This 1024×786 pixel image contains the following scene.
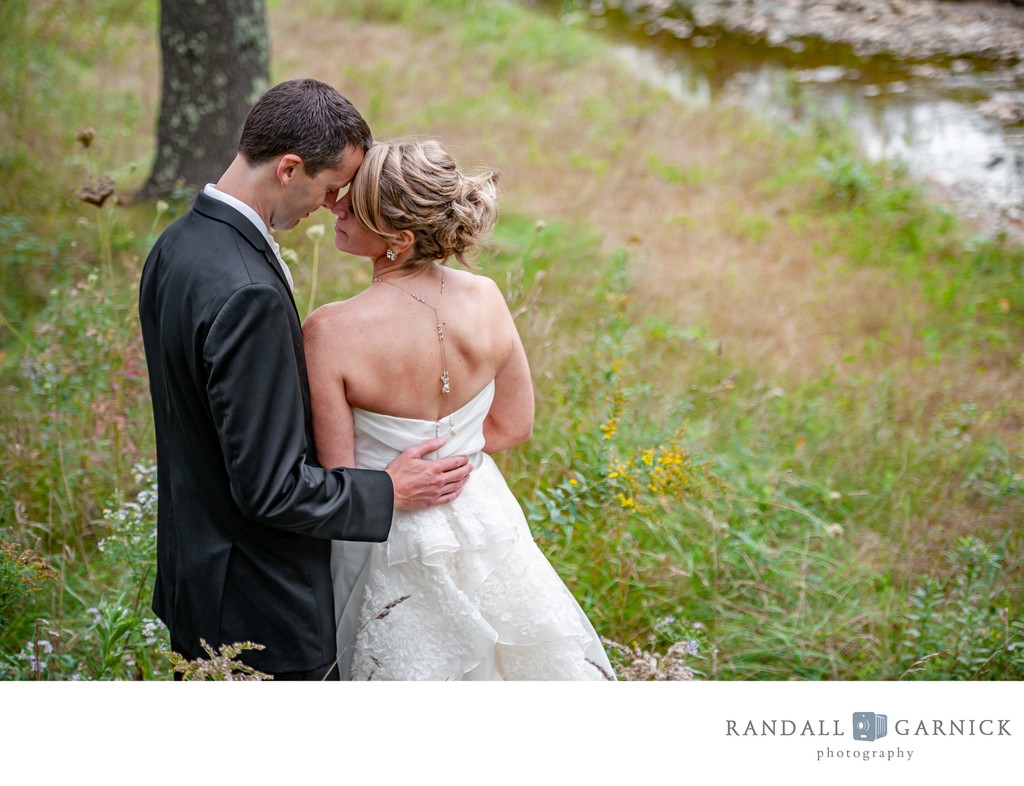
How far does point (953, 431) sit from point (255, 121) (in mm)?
3957

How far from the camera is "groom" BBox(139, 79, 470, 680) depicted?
1.79 meters

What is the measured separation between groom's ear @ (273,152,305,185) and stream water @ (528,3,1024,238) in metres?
7.69

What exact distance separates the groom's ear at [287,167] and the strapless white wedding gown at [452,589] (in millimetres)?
586

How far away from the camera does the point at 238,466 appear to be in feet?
5.97

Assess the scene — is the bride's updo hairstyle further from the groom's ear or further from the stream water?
the stream water

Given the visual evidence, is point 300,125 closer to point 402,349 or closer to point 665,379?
point 402,349

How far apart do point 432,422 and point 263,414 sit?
538mm

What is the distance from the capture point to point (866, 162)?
884 cm

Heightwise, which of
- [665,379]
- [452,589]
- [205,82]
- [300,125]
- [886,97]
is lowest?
[665,379]
